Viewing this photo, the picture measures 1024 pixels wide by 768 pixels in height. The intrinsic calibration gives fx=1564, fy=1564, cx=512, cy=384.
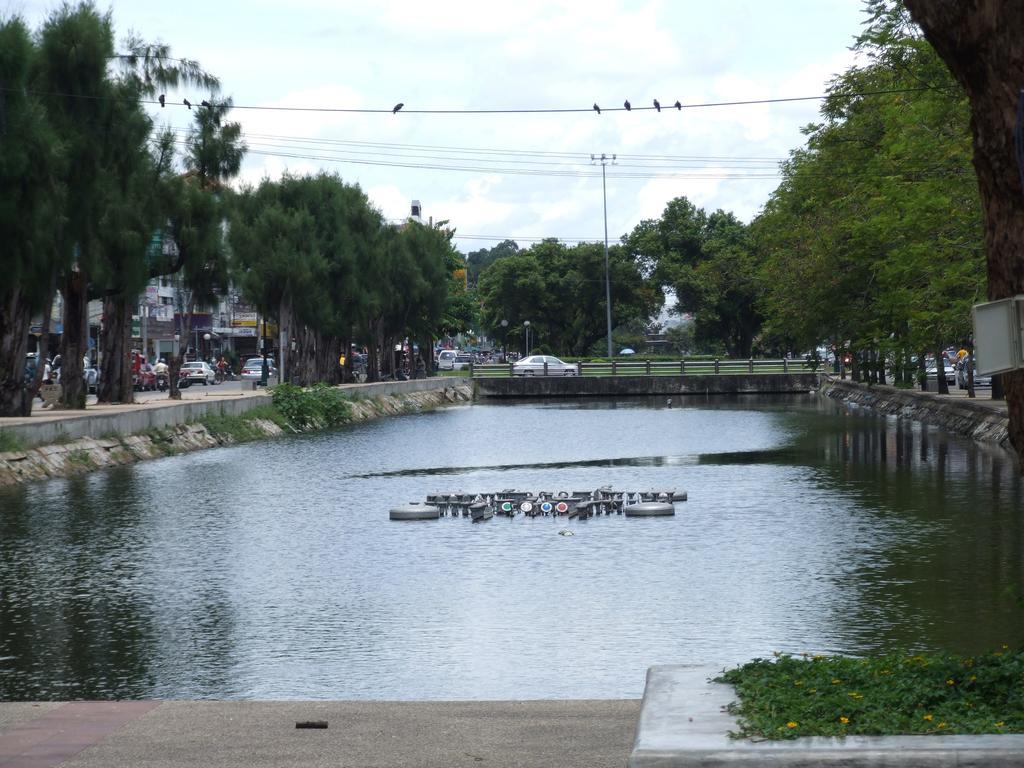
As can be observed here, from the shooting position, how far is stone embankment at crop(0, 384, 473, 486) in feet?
107

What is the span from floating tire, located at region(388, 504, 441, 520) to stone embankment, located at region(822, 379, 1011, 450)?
51.3ft

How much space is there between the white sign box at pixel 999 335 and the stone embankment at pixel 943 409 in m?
28.5

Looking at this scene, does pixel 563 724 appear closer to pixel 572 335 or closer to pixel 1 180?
pixel 1 180

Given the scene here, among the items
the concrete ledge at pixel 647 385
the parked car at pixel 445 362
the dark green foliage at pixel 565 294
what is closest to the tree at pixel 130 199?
the concrete ledge at pixel 647 385

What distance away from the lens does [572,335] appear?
396ft

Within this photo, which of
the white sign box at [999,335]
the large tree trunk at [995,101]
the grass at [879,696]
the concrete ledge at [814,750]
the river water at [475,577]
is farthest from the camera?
the river water at [475,577]

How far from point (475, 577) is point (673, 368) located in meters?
79.7

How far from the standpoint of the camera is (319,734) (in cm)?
898

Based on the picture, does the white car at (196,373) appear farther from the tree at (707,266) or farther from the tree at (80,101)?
the tree at (80,101)

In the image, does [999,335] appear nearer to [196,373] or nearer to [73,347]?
[73,347]

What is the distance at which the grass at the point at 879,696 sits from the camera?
7262 millimetres

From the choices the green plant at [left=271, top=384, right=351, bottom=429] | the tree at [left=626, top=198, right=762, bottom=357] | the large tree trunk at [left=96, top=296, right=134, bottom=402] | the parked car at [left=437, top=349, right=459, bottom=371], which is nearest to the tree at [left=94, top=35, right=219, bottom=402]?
the large tree trunk at [left=96, top=296, right=134, bottom=402]

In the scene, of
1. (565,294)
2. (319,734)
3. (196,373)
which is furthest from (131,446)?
(565,294)

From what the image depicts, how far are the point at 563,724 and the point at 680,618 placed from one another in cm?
632
